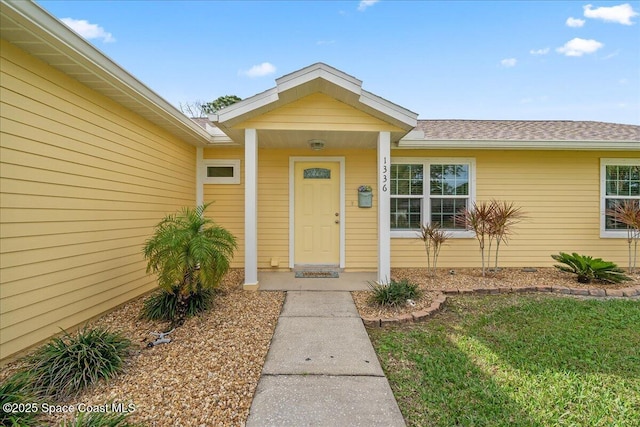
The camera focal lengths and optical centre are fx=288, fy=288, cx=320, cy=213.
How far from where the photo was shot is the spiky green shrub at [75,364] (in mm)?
2064

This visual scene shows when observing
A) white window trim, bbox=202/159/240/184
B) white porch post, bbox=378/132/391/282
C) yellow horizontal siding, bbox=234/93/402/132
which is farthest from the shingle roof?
white window trim, bbox=202/159/240/184

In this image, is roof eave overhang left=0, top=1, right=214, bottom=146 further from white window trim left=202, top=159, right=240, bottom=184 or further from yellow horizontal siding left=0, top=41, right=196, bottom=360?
white window trim left=202, top=159, right=240, bottom=184

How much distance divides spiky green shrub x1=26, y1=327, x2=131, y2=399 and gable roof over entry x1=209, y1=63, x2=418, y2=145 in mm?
3093

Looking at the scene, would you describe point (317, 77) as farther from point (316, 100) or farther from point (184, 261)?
point (184, 261)

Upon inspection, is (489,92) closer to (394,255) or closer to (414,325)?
(394,255)

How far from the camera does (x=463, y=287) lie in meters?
4.64

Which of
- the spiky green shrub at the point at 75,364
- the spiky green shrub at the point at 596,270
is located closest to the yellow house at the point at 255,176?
the spiky green shrub at the point at 75,364

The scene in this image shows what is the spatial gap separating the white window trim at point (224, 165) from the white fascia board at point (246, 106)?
1700mm

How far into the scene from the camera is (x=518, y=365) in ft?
8.36

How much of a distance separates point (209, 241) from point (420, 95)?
12.4 m

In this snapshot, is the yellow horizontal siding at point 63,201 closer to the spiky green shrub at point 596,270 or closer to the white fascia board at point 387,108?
the white fascia board at point 387,108

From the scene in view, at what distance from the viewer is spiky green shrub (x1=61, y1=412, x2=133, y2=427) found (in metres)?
1.65

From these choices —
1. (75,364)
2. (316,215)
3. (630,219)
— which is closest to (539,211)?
(630,219)

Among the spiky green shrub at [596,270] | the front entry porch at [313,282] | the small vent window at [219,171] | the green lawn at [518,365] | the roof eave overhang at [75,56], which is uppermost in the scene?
the roof eave overhang at [75,56]
